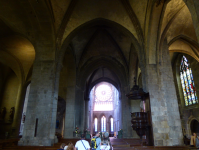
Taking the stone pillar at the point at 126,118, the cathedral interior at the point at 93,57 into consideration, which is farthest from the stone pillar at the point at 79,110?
the stone pillar at the point at 126,118

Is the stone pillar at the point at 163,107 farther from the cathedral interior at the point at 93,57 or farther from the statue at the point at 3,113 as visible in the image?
the statue at the point at 3,113

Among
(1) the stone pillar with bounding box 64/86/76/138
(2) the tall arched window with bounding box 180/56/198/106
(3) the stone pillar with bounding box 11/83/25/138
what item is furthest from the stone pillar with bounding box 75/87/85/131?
(2) the tall arched window with bounding box 180/56/198/106

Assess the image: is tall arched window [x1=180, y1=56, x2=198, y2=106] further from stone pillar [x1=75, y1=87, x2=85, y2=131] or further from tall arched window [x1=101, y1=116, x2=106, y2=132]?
tall arched window [x1=101, y1=116, x2=106, y2=132]

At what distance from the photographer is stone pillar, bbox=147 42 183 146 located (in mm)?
7641

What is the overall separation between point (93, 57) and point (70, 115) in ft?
19.9

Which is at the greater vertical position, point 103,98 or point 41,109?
point 103,98

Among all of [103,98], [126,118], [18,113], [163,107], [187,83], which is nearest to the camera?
[163,107]

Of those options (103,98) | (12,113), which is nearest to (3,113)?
(12,113)

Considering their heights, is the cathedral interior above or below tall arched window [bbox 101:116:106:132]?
above

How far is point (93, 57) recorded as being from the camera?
1611 centimetres

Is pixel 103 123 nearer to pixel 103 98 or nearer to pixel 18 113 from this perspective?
pixel 103 98

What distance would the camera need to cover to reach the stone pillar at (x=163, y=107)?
7.64 m

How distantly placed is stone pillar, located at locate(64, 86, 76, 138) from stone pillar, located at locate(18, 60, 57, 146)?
5.14 m

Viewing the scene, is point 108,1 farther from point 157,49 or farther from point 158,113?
point 158,113
